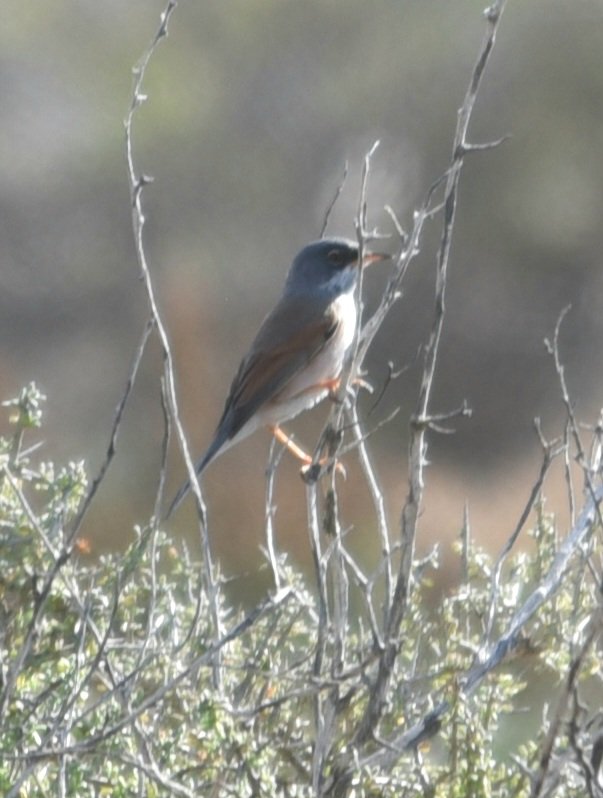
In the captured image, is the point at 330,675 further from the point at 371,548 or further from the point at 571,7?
the point at 571,7

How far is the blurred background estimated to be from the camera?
568 cm

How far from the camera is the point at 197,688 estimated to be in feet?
8.02

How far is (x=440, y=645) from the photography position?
2.89m

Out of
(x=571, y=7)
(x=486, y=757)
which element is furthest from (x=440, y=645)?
(x=571, y=7)

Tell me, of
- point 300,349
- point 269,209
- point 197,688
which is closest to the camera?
point 197,688

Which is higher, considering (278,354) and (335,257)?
(335,257)

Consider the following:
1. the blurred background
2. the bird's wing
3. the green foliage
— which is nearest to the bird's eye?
the bird's wing

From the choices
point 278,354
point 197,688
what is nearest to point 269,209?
point 278,354

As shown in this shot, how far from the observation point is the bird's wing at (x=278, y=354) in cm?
402

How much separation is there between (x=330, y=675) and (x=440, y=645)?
70 centimetres

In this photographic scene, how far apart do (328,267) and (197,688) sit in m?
1.94

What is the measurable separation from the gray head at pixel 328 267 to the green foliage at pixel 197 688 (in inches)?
52.6

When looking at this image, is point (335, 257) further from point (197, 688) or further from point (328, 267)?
point (197, 688)

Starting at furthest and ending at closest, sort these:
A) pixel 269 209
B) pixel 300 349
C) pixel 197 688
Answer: pixel 269 209, pixel 300 349, pixel 197 688
